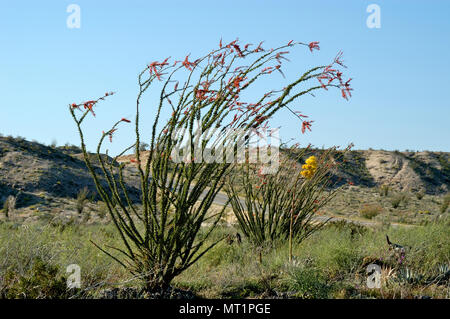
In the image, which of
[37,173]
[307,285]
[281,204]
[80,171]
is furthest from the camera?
[80,171]

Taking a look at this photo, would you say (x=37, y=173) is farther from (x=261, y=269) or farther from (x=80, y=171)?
(x=261, y=269)

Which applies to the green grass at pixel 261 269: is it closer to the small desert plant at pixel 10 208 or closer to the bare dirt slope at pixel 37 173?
the small desert plant at pixel 10 208

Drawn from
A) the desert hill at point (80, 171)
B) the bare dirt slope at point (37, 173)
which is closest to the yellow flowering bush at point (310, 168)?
the desert hill at point (80, 171)

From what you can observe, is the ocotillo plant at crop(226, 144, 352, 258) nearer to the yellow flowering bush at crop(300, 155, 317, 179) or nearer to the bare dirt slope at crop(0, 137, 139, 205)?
the yellow flowering bush at crop(300, 155, 317, 179)

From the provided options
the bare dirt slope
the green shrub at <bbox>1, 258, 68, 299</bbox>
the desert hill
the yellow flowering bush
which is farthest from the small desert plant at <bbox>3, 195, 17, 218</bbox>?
the yellow flowering bush

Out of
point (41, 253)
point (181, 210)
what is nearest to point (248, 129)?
point (181, 210)

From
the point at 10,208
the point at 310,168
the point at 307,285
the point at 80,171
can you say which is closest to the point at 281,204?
the point at 310,168

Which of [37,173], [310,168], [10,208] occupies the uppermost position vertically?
[310,168]

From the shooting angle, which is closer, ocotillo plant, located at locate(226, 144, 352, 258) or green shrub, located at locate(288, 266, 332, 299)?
green shrub, located at locate(288, 266, 332, 299)

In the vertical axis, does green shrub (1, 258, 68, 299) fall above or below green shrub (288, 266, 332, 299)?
above

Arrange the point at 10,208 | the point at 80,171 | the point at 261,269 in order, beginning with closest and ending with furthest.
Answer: the point at 261,269 < the point at 10,208 < the point at 80,171

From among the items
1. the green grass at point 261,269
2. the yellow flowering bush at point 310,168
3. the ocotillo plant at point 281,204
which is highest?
the yellow flowering bush at point 310,168

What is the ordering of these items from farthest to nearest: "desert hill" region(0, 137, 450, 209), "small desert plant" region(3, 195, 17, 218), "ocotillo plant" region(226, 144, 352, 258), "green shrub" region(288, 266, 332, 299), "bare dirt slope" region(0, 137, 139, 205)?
"desert hill" region(0, 137, 450, 209), "bare dirt slope" region(0, 137, 139, 205), "ocotillo plant" region(226, 144, 352, 258), "small desert plant" region(3, 195, 17, 218), "green shrub" region(288, 266, 332, 299)

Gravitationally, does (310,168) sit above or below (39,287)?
above
